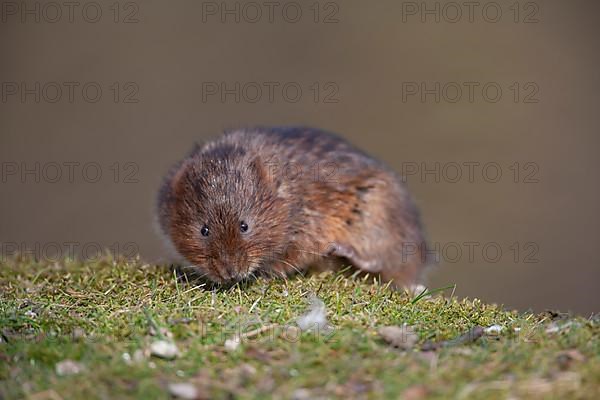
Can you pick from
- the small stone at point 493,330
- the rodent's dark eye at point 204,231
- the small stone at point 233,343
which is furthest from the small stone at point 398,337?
the rodent's dark eye at point 204,231

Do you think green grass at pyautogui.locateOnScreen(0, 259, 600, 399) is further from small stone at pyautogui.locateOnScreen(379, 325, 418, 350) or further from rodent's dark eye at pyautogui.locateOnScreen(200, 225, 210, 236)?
rodent's dark eye at pyautogui.locateOnScreen(200, 225, 210, 236)

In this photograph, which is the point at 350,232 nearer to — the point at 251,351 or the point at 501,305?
the point at 501,305

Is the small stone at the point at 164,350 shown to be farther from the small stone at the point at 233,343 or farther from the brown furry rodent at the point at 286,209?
the brown furry rodent at the point at 286,209

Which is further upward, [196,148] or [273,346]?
[196,148]

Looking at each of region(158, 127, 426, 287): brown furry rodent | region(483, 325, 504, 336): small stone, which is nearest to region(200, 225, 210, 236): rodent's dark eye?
region(158, 127, 426, 287): brown furry rodent

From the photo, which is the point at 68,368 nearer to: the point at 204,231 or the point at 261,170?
the point at 204,231

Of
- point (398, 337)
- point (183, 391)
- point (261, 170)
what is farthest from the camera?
point (261, 170)

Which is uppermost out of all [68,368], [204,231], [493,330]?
[204,231]

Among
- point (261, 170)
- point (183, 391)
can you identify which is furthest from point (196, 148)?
point (183, 391)
